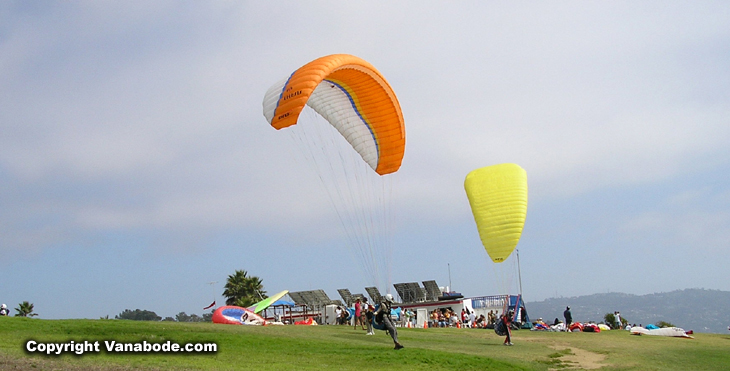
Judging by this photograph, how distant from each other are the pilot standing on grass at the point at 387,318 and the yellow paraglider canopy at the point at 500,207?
6936 millimetres

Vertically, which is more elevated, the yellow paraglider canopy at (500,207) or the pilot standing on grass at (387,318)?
the yellow paraglider canopy at (500,207)

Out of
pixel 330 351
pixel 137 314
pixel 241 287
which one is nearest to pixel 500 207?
pixel 330 351

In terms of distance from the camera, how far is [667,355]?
20047mm

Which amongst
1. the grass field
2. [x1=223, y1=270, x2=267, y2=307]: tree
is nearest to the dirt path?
the grass field

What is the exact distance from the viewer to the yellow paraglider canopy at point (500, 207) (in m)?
23.0

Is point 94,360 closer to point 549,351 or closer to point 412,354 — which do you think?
point 412,354

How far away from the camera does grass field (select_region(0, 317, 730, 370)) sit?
13797mm

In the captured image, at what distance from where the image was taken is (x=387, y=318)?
17578 millimetres

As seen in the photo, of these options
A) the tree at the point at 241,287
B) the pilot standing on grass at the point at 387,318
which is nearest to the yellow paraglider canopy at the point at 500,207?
the pilot standing on grass at the point at 387,318

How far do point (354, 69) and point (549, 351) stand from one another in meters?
11.6

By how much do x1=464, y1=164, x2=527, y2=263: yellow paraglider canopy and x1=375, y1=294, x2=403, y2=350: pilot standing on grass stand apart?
6.94 m

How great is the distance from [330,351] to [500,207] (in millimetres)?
Answer: 9496

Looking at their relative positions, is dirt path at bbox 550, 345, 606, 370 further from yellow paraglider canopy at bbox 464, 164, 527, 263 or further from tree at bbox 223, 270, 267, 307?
tree at bbox 223, 270, 267, 307

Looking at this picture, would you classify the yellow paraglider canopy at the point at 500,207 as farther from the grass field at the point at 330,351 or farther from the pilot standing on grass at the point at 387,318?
the pilot standing on grass at the point at 387,318
